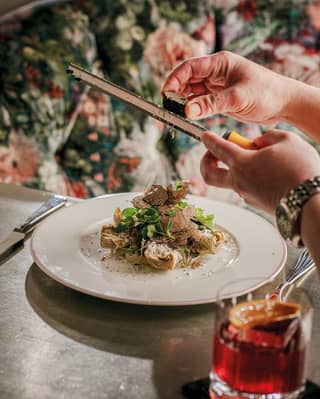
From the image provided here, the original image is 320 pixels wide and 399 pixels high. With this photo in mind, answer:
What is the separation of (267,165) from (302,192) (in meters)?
0.09

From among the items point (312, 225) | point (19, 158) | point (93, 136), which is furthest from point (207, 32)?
Result: point (312, 225)

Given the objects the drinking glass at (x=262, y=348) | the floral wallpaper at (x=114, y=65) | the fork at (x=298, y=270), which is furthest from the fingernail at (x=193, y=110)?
the floral wallpaper at (x=114, y=65)

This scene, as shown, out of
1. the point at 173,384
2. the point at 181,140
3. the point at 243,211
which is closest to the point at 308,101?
the point at 243,211

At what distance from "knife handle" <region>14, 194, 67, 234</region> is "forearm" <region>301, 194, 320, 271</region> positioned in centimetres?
60

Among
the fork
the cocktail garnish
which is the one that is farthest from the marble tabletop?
the cocktail garnish

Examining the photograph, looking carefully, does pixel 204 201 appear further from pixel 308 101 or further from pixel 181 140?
pixel 181 140

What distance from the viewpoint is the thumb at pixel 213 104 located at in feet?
4.17

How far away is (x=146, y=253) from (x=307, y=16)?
157cm

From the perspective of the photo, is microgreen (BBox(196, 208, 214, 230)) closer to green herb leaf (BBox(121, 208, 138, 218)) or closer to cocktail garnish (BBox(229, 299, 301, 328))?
green herb leaf (BBox(121, 208, 138, 218))

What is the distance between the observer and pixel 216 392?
849mm

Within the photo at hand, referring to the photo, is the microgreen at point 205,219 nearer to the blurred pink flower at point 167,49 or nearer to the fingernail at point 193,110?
the fingernail at point 193,110

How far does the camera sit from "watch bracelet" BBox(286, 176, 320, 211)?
0.93 m

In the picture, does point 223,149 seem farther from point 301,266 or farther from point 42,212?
point 42,212

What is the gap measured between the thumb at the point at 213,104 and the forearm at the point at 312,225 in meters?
0.40
